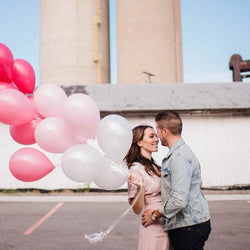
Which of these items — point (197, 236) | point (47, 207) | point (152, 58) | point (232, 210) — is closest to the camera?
point (197, 236)

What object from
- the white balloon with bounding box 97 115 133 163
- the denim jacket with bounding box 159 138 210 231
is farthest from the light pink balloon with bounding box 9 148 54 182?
the denim jacket with bounding box 159 138 210 231

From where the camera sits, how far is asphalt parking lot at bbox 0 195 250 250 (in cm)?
512

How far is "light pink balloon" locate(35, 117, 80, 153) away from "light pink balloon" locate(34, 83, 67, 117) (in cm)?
11

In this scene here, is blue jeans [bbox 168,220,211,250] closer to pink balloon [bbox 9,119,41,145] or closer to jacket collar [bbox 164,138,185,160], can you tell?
jacket collar [bbox 164,138,185,160]

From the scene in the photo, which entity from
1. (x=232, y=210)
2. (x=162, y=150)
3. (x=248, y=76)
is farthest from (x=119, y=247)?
(x=248, y=76)

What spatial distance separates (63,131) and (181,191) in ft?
4.07

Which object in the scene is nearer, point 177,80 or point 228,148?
point 228,148

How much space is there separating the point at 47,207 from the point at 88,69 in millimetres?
15887

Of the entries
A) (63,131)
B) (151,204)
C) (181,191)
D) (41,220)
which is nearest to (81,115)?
(63,131)

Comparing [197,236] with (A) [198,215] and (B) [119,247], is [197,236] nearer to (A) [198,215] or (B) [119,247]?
(A) [198,215]

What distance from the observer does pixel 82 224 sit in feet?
21.1

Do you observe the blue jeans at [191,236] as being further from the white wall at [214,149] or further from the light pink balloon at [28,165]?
the white wall at [214,149]

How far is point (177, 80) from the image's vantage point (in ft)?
77.8

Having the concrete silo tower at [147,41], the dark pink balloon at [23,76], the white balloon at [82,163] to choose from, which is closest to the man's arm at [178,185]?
the white balloon at [82,163]
